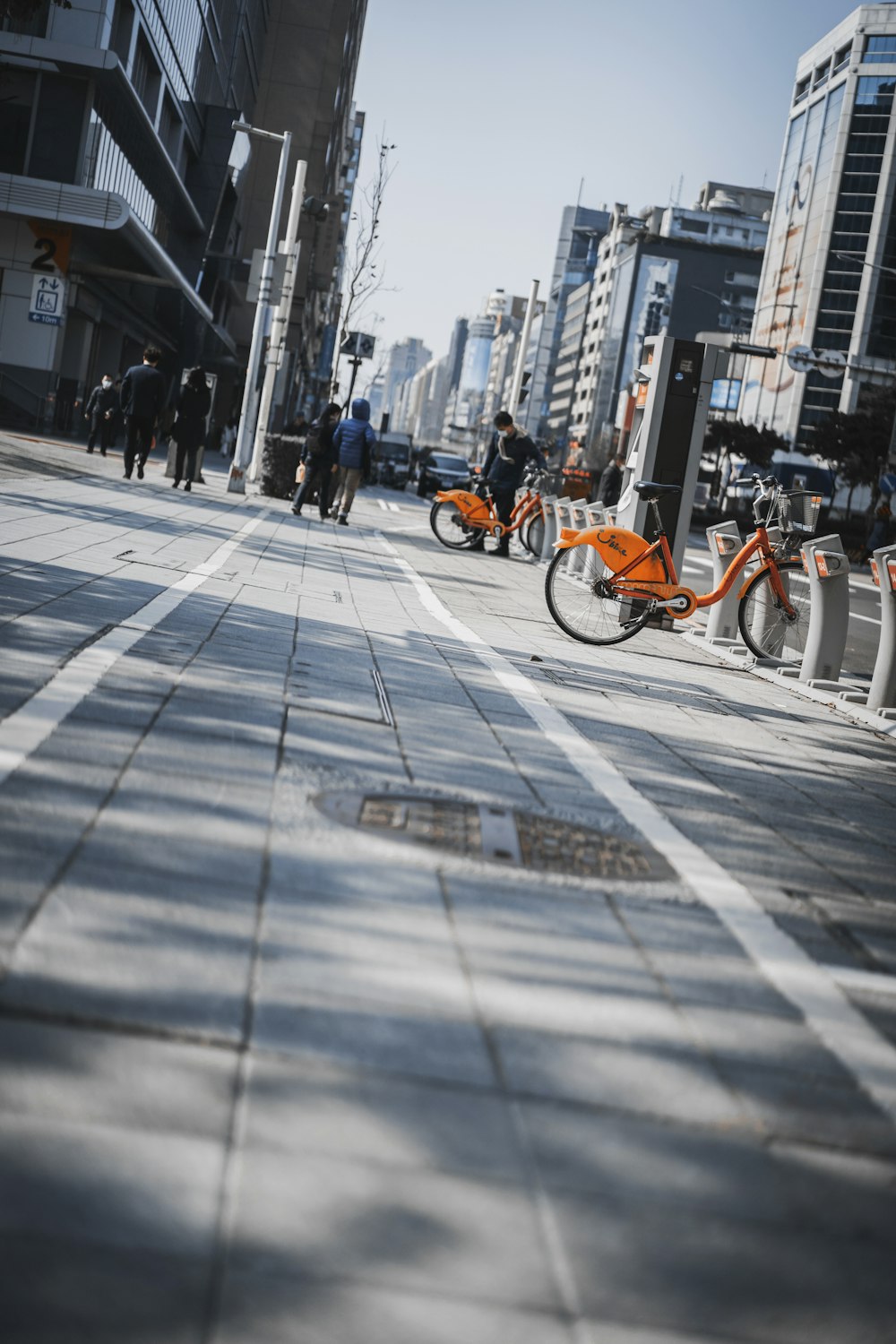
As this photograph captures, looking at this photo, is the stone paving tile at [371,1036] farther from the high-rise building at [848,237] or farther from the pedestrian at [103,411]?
the high-rise building at [848,237]

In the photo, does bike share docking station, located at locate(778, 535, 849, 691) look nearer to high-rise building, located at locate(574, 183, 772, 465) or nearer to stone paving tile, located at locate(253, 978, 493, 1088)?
stone paving tile, located at locate(253, 978, 493, 1088)

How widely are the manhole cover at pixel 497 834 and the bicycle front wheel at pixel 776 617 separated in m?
7.41

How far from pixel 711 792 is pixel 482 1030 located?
3.40m

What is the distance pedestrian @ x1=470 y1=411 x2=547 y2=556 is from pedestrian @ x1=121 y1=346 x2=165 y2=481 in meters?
4.88

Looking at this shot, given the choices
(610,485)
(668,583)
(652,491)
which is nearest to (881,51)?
(610,485)

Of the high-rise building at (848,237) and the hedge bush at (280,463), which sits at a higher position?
the high-rise building at (848,237)

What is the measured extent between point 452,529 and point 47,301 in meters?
17.0

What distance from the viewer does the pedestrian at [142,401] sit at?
2158 centimetres

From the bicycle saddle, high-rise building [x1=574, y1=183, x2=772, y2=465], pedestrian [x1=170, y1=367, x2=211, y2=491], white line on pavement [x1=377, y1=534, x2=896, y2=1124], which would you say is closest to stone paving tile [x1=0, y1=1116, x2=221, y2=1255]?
white line on pavement [x1=377, y1=534, x2=896, y2=1124]

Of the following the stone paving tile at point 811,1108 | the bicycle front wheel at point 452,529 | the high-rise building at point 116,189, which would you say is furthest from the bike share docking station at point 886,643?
the high-rise building at point 116,189

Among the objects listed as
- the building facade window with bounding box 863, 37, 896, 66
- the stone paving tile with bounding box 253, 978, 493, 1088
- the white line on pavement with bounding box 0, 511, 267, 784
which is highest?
the building facade window with bounding box 863, 37, 896, 66

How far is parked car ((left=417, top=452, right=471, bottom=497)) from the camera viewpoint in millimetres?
52531

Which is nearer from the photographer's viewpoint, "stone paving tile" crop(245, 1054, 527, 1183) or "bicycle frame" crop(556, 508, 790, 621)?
"stone paving tile" crop(245, 1054, 527, 1183)

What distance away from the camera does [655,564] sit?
11.9m
